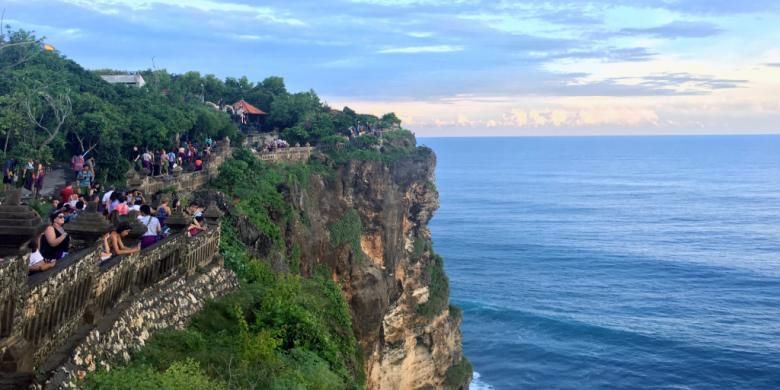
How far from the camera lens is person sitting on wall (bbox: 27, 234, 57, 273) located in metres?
9.11

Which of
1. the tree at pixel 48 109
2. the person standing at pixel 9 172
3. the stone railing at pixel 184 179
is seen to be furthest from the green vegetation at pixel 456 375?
the person standing at pixel 9 172

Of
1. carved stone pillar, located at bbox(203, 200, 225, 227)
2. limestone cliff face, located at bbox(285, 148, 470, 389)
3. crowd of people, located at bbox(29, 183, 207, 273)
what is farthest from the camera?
limestone cliff face, located at bbox(285, 148, 470, 389)

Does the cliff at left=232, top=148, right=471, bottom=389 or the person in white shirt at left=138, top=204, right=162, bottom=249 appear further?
the cliff at left=232, top=148, right=471, bottom=389

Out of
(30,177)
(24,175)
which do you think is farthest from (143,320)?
(24,175)

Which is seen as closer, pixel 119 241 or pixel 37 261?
pixel 37 261

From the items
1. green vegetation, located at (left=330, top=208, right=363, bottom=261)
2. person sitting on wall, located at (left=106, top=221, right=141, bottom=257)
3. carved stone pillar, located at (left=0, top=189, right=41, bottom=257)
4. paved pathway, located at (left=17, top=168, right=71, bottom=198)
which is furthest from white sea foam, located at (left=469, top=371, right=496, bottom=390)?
carved stone pillar, located at (left=0, top=189, right=41, bottom=257)

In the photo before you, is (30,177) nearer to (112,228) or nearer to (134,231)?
(134,231)

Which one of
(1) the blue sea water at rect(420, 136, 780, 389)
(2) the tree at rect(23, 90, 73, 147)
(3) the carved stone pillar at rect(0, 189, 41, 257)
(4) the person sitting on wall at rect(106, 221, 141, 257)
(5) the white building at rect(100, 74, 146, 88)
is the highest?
(5) the white building at rect(100, 74, 146, 88)

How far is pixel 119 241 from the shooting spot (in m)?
12.0

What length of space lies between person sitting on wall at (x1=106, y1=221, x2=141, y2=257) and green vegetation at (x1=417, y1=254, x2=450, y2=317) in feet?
106

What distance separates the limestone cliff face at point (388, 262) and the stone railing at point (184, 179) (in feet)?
12.2

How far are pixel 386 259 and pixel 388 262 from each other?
11.1 inches

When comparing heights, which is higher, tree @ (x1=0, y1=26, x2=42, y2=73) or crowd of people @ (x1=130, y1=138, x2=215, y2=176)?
tree @ (x1=0, y1=26, x2=42, y2=73)

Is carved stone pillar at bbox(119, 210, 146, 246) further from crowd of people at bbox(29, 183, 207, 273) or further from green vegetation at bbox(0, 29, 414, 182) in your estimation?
green vegetation at bbox(0, 29, 414, 182)
